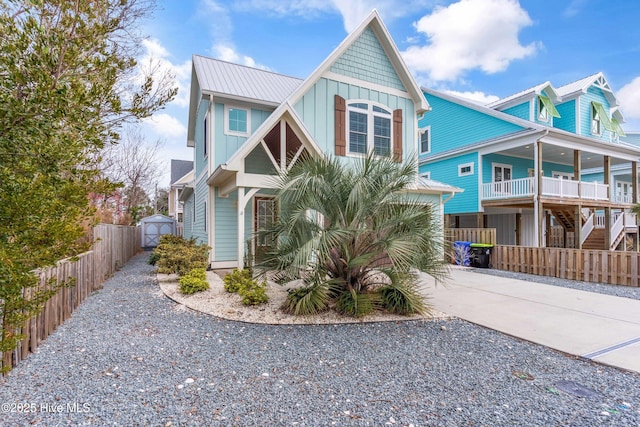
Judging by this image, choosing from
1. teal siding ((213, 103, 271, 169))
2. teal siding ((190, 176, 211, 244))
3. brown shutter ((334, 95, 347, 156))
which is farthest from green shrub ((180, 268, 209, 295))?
brown shutter ((334, 95, 347, 156))

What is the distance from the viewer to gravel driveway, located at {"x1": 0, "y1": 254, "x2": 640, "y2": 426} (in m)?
2.78

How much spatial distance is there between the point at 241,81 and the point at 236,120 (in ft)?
6.65

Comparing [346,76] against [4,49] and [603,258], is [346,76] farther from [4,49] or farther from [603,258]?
[4,49]

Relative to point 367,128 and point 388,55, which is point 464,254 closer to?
point 367,128

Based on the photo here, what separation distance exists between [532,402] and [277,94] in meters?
11.3

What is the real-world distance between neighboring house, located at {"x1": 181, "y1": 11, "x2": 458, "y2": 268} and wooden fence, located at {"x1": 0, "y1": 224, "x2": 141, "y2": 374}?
283 cm

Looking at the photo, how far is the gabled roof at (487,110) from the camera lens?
14383 mm

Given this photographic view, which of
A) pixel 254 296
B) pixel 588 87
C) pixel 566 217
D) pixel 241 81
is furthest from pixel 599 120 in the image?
pixel 254 296

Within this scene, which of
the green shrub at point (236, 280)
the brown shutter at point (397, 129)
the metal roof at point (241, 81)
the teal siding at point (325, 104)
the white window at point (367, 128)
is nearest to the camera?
the green shrub at point (236, 280)

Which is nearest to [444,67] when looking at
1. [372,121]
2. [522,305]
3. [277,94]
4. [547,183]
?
[547,183]

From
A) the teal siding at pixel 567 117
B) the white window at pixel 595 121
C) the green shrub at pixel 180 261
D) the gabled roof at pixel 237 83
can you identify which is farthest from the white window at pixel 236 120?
the white window at pixel 595 121

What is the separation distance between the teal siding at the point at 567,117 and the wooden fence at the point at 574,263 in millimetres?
10971

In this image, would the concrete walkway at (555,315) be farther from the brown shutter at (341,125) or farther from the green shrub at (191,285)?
the brown shutter at (341,125)

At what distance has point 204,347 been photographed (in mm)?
4234
